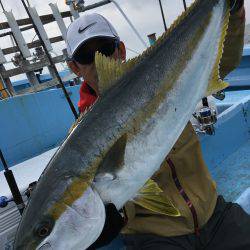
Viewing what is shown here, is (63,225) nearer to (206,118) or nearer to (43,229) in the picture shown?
(43,229)

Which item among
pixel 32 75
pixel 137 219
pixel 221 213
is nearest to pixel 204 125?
pixel 221 213

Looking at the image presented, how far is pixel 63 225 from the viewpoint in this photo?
149 centimetres

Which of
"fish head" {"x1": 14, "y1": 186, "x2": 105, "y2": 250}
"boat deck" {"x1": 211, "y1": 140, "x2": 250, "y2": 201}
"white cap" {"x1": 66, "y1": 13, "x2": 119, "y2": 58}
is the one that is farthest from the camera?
"boat deck" {"x1": 211, "y1": 140, "x2": 250, "y2": 201}

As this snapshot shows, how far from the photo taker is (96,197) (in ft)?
5.06

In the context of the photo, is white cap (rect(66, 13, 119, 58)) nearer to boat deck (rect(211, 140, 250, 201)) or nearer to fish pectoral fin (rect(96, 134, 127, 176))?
fish pectoral fin (rect(96, 134, 127, 176))

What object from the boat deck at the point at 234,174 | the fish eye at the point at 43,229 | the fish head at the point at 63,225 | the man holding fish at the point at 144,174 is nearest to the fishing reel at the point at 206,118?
the boat deck at the point at 234,174

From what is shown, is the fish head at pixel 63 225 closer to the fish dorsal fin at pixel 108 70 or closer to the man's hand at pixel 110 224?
the man's hand at pixel 110 224

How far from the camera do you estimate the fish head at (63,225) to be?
148cm

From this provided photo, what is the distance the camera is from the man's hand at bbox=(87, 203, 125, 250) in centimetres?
160

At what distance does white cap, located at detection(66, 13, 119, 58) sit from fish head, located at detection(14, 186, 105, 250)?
1170 mm

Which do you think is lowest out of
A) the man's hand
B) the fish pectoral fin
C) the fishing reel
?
the fishing reel

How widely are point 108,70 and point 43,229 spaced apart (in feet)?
2.40

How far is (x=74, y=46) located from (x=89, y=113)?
894 mm

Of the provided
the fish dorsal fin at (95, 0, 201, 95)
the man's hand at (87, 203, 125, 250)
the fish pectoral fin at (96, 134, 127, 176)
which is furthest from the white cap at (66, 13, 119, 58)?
the man's hand at (87, 203, 125, 250)
